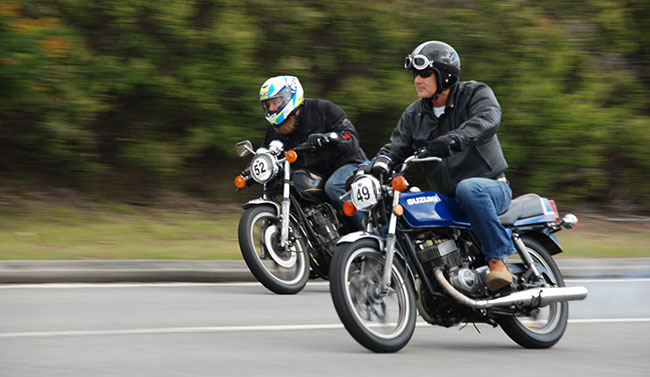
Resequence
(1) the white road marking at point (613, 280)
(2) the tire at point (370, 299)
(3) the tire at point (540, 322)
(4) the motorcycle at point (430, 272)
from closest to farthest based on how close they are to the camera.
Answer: (2) the tire at point (370, 299) → (4) the motorcycle at point (430, 272) → (3) the tire at point (540, 322) → (1) the white road marking at point (613, 280)

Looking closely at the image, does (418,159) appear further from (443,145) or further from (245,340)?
(245,340)

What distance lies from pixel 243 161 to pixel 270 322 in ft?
26.6

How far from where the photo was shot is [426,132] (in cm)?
637

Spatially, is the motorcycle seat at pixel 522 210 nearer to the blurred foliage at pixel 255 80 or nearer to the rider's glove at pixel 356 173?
the rider's glove at pixel 356 173

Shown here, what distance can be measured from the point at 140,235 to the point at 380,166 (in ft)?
21.5

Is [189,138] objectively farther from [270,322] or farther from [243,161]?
[270,322]

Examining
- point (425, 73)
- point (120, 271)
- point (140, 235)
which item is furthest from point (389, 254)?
point (140, 235)

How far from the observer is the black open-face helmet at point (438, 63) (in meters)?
6.16

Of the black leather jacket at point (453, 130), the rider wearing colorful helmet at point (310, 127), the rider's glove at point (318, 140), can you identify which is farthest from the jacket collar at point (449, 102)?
the rider wearing colorful helmet at point (310, 127)

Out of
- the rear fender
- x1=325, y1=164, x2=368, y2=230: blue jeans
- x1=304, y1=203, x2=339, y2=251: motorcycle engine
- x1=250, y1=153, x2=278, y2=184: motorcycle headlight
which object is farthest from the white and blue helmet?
the rear fender

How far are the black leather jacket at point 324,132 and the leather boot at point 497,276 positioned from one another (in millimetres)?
3211

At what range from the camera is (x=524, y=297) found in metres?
6.15

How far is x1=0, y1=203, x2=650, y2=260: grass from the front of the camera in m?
10.8

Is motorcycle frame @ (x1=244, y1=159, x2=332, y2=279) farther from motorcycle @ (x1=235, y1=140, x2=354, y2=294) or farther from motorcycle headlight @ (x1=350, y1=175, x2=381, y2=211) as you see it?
motorcycle headlight @ (x1=350, y1=175, x2=381, y2=211)
